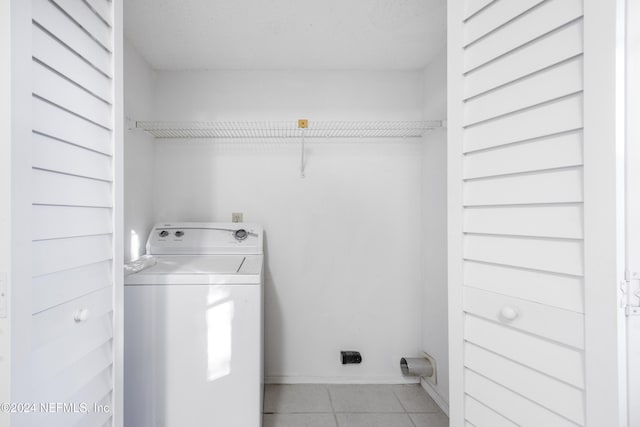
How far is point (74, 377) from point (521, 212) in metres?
1.35

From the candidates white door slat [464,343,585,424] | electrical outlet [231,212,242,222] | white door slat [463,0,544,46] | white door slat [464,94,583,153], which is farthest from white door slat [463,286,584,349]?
electrical outlet [231,212,242,222]

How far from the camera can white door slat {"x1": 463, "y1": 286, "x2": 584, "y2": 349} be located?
2.27 feet

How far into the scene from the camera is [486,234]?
0.88 m

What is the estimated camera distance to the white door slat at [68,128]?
2.41 feet

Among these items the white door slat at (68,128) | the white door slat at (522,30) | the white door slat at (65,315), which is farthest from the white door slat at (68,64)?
the white door slat at (522,30)

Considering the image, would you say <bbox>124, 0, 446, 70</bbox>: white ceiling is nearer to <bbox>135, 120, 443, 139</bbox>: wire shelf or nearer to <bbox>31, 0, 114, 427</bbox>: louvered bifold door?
<bbox>135, 120, 443, 139</bbox>: wire shelf

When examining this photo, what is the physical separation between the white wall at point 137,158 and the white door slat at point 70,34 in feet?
3.01

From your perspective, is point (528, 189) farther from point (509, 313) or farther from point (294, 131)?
point (294, 131)

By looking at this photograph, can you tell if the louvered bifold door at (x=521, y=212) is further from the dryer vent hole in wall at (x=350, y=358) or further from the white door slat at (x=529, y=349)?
the dryer vent hole in wall at (x=350, y=358)

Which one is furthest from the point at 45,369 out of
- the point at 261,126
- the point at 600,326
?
the point at 261,126

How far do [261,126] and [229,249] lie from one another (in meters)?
0.92

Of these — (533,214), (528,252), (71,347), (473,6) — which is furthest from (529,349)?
(71,347)

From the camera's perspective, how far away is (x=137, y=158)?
1.91 meters

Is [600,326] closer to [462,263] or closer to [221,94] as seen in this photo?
[462,263]
